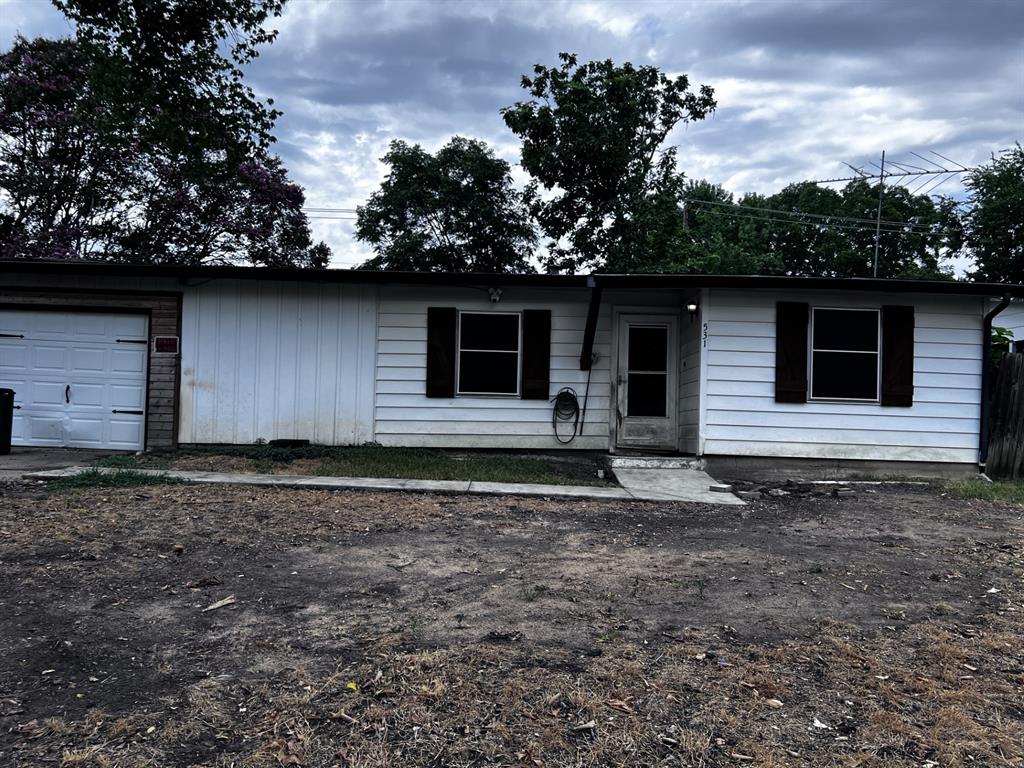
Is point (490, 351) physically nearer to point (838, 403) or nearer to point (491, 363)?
point (491, 363)

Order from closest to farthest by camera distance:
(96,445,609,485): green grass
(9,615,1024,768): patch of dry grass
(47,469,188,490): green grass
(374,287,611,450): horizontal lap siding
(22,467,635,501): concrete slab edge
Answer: (9,615,1024,768): patch of dry grass
(47,469,188,490): green grass
(22,467,635,501): concrete slab edge
(96,445,609,485): green grass
(374,287,611,450): horizontal lap siding

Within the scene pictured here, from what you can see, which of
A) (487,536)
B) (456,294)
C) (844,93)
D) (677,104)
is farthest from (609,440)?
(677,104)

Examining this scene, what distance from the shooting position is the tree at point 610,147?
18453 millimetres

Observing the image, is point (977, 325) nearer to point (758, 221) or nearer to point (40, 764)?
point (40, 764)

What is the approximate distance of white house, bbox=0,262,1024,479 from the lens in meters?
9.22

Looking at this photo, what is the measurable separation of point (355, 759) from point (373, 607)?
4.79 ft

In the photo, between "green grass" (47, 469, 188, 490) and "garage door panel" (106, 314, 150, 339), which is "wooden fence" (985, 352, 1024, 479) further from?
"garage door panel" (106, 314, 150, 339)

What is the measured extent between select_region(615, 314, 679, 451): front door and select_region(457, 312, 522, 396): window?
1.60 m

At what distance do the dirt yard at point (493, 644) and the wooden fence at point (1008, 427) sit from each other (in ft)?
13.8

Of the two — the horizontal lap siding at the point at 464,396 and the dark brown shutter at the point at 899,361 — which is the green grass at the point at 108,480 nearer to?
the horizontal lap siding at the point at 464,396

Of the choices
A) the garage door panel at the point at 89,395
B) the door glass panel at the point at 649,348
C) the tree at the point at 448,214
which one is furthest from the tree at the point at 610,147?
the garage door panel at the point at 89,395

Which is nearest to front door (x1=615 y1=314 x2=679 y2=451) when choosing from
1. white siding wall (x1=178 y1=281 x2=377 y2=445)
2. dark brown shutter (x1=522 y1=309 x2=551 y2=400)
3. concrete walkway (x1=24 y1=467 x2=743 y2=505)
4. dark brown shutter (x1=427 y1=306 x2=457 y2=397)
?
dark brown shutter (x1=522 y1=309 x2=551 y2=400)

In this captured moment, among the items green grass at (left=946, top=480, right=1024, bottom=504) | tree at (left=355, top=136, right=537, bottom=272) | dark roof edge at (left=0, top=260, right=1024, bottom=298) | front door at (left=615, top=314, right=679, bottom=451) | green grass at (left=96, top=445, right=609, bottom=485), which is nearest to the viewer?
green grass at (left=946, top=480, right=1024, bottom=504)

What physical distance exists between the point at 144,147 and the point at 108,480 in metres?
9.85
